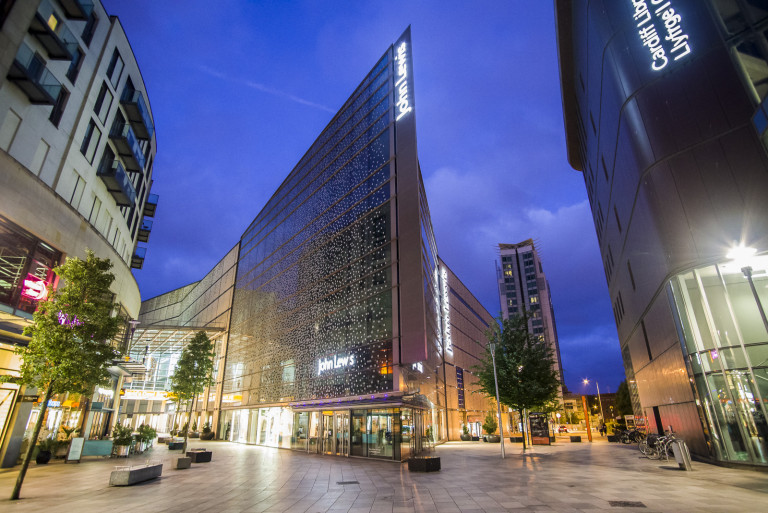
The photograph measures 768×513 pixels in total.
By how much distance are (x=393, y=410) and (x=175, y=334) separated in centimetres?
5107

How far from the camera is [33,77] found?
688 inches

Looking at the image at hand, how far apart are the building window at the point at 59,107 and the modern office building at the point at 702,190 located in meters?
29.6

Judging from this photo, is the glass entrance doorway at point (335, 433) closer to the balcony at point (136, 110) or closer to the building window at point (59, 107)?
the building window at point (59, 107)

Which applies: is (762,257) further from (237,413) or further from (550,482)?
(237,413)

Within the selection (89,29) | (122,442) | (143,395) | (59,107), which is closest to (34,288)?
(59,107)

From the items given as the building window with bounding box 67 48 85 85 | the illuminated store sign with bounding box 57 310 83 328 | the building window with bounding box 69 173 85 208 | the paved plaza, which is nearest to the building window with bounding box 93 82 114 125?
the building window with bounding box 67 48 85 85

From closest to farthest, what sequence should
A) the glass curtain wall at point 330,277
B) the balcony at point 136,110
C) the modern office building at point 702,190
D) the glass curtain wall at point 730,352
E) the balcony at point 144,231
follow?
the glass curtain wall at point 730,352, the modern office building at point 702,190, the glass curtain wall at point 330,277, the balcony at point 136,110, the balcony at point 144,231

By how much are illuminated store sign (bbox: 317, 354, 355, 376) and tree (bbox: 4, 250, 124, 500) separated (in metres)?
16.6

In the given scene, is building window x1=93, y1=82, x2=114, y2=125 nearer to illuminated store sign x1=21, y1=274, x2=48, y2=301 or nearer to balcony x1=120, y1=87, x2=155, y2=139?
balcony x1=120, y1=87, x2=155, y2=139

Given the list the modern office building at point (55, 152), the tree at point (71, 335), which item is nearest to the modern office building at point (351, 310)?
the modern office building at point (55, 152)

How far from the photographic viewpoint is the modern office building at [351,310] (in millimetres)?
25875

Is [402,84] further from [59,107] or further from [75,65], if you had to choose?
[59,107]

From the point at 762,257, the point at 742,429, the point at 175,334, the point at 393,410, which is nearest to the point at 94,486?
the point at 393,410

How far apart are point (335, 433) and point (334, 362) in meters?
5.11
